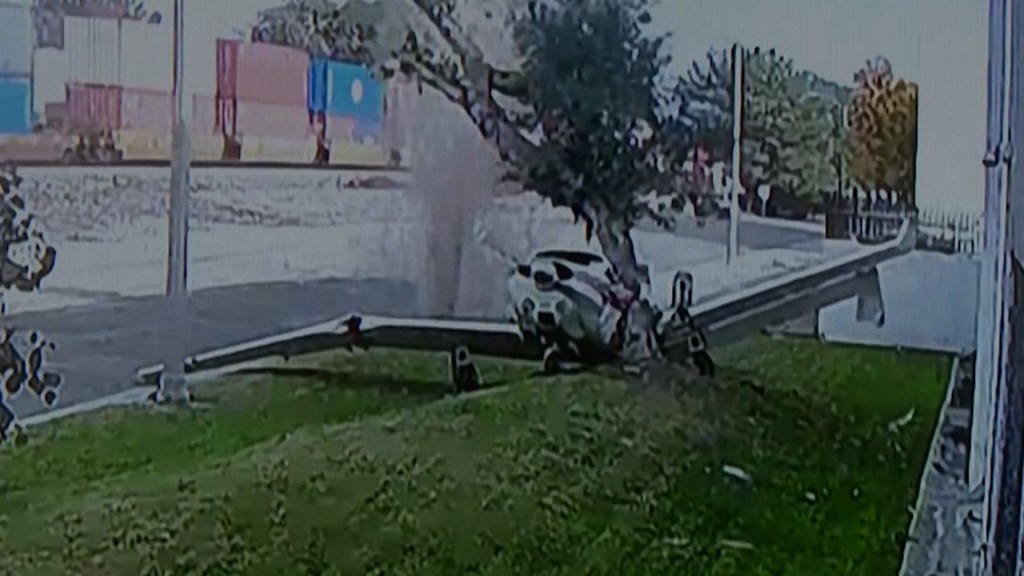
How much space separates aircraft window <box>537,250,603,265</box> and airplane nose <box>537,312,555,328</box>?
8 centimetres

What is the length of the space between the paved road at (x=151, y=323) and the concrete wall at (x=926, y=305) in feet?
2.16

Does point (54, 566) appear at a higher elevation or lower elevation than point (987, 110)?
lower

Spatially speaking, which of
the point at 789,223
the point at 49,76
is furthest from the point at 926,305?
Result: the point at 49,76

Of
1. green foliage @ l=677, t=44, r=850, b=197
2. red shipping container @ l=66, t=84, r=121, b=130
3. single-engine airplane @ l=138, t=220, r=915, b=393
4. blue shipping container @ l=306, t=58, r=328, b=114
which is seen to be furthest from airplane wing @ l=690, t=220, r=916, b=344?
red shipping container @ l=66, t=84, r=121, b=130

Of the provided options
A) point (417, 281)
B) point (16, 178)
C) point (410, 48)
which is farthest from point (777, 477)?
point (16, 178)

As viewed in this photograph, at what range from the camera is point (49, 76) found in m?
1.69

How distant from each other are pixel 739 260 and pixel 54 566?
95 cm

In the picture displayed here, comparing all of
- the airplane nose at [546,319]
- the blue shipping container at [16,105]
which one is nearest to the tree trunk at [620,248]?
the airplane nose at [546,319]

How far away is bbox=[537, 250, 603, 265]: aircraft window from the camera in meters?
1.78

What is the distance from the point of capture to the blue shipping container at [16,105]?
5.54 feet

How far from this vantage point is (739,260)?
179 cm

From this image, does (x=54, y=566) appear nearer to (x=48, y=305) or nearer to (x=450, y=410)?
(x=48, y=305)

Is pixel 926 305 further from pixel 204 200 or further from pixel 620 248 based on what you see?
pixel 204 200

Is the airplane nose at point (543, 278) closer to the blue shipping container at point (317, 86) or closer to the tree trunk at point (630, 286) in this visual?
the tree trunk at point (630, 286)
